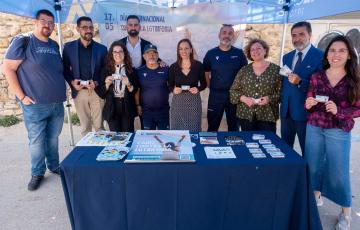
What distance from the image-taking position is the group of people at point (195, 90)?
2400mm

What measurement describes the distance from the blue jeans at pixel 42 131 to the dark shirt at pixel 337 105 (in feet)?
9.46

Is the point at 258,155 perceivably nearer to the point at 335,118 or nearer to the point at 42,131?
the point at 335,118

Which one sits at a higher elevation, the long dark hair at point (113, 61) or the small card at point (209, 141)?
the long dark hair at point (113, 61)

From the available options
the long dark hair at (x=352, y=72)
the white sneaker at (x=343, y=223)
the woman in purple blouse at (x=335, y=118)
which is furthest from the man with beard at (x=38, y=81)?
Result: the white sneaker at (x=343, y=223)

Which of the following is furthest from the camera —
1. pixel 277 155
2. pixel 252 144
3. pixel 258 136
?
pixel 258 136

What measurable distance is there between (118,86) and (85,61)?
62 centimetres

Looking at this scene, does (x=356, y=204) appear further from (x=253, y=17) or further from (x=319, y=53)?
(x=253, y=17)

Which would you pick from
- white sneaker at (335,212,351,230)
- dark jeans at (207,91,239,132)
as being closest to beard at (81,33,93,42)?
dark jeans at (207,91,239,132)

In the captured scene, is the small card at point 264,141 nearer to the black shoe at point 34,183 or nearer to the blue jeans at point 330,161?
the blue jeans at point 330,161

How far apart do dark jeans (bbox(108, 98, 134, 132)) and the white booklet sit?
147cm

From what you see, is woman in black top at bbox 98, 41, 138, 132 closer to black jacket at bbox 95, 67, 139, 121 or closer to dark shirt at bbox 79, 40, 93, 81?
black jacket at bbox 95, 67, 139, 121

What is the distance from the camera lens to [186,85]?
3406 mm

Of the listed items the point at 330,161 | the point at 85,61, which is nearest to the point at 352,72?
the point at 330,161

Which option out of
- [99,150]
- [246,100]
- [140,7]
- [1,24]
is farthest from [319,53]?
[1,24]
